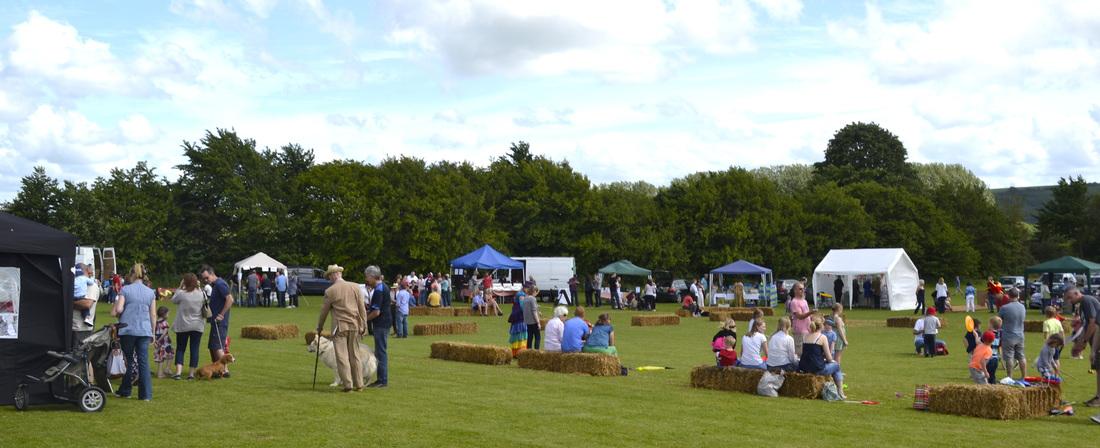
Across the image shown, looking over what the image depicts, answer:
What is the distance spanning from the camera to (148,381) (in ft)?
42.5

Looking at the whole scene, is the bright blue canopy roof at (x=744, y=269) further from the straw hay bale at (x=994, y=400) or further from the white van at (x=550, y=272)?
the straw hay bale at (x=994, y=400)

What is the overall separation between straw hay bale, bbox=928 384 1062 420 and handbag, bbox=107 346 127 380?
35.4ft

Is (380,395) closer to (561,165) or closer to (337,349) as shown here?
(337,349)

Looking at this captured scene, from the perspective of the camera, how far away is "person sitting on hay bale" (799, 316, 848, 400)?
47.6ft

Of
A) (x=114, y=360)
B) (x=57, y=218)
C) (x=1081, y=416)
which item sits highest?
(x=57, y=218)

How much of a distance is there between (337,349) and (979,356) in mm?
10017

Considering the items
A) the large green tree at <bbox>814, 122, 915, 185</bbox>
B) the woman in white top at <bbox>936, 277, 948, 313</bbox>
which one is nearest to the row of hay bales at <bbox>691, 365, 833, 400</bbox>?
the woman in white top at <bbox>936, 277, 948, 313</bbox>

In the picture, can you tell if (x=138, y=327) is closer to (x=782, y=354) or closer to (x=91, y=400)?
(x=91, y=400)

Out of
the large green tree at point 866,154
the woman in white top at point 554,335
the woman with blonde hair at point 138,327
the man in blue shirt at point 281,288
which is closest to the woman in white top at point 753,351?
the woman in white top at point 554,335

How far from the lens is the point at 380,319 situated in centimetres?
1505

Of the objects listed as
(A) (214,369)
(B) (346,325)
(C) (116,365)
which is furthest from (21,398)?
(B) (346,325)

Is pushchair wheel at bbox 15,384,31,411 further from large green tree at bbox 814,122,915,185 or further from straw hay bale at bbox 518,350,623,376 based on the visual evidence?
large green tree at bbox 814,122,915,185

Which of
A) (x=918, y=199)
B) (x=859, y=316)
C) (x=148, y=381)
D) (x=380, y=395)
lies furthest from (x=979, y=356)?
(x=918, y=199)

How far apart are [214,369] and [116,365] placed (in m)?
2.01
